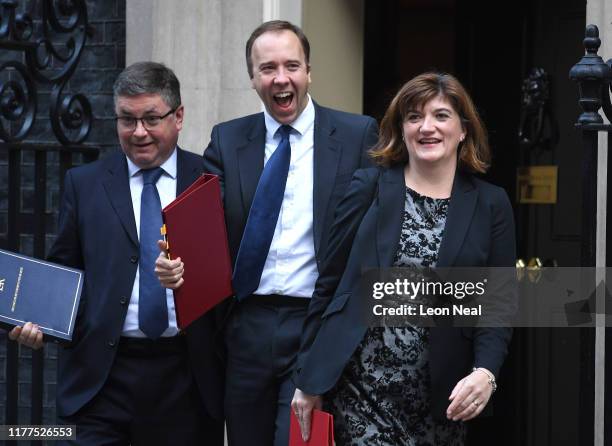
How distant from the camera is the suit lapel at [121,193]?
4797 millimetres

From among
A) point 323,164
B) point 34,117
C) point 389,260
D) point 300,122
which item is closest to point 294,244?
point 323,164

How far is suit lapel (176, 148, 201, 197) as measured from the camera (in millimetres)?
4863

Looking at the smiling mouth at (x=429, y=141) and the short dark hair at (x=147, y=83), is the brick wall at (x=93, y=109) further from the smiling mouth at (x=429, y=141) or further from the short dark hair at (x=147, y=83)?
the smiling mouth at (x=429, y=141)

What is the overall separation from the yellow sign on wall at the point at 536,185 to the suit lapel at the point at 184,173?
2690 millimetres

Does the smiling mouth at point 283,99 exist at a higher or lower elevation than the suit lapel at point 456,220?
higher

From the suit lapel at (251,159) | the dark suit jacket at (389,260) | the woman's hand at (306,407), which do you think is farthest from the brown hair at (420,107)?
the woman's hand at (306,407)

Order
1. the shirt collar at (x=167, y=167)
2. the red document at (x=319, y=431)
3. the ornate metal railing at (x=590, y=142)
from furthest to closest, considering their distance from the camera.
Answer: the shirt collar at (x=167, y=167) < the ornate metal railing at (x=590, y=142) < the red document at (x=319, y=431)

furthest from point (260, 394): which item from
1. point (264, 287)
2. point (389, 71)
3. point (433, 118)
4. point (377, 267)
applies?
point (389, 71)

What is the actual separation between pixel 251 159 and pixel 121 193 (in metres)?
0.54

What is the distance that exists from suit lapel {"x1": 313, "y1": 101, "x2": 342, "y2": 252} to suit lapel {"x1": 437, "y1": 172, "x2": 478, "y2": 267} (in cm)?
68

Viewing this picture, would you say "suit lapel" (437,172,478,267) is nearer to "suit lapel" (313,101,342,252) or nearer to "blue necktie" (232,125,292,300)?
"suit lapel" (313,101,342,252)

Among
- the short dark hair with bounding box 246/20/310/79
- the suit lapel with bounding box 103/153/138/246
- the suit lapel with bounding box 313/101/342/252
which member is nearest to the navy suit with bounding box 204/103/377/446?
the suit lapel with bounding box 313/101/342/252

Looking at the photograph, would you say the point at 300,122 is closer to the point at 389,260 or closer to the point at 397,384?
the point at 389,260

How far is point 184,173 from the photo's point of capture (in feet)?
16.0
